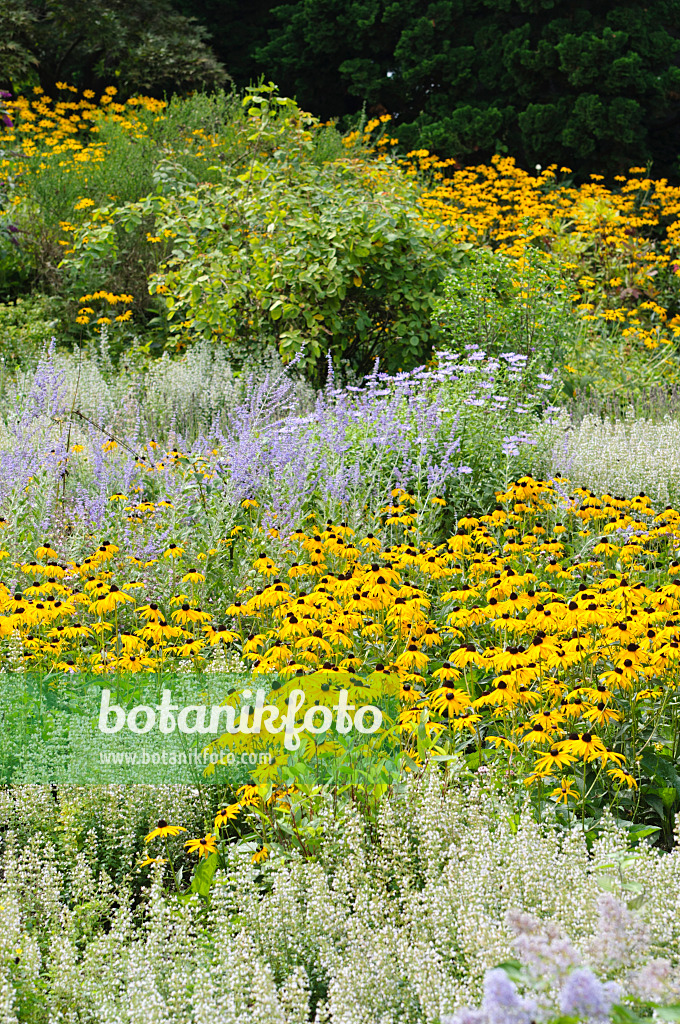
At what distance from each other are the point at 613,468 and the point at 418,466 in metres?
1.19

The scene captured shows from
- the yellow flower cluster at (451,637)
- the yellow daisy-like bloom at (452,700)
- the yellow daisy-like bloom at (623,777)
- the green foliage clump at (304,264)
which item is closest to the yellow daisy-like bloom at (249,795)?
the yellow flower cluster at (451,637)

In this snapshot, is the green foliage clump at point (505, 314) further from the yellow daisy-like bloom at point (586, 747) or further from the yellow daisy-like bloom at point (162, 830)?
the yellow daisy-like bloom at point (162, 830)

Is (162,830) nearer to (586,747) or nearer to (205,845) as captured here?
(205,845)

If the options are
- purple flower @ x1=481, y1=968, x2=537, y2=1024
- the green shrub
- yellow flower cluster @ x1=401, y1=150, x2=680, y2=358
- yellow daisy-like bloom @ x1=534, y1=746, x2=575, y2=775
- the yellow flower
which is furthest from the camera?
yellow flower cluster @ x1=401, y1=150, x2=680, y2=358

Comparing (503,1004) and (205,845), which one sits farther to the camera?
(205,845)

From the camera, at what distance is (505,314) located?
20.7 feet

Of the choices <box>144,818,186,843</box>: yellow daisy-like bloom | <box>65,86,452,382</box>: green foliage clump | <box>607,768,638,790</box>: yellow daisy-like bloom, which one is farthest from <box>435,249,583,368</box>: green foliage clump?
<box>144,818,186,843</box>: yellow daisy-like bloom

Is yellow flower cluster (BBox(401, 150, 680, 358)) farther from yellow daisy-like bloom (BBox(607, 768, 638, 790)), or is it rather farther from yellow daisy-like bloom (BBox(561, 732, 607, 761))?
yellow daisy-like bloom (BBox(561, 732, 607, 761))

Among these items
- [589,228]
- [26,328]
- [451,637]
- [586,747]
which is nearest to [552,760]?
[586,747]

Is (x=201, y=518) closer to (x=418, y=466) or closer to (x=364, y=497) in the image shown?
(x=364, y=497)

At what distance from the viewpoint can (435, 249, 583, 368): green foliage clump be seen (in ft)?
20.6

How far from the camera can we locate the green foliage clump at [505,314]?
6289mm

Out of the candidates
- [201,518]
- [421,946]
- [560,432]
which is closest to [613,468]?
[560,432]

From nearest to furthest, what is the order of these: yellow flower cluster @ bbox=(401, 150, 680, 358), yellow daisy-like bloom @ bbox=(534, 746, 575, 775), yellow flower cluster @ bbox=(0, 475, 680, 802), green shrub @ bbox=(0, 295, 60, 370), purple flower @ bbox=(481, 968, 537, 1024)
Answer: purple flower @ bbox=(481, 968, 537, 1024)
yellow daisy-like bloom @ bbox=(534, 746, 575, 775)
yellow flower cluster @ bbox=(0, 475, 680, 802)
green shrub @ bbox=(0, 295, 60, 370)
yellow flower cluster @ bbox=(401, 150, 680, 358)
